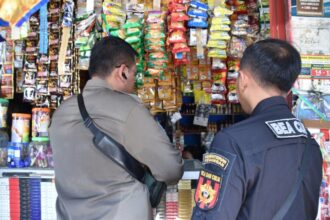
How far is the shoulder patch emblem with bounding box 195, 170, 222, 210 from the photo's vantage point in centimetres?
140

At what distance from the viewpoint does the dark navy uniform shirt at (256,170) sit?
138 cm

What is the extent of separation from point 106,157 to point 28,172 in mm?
1435

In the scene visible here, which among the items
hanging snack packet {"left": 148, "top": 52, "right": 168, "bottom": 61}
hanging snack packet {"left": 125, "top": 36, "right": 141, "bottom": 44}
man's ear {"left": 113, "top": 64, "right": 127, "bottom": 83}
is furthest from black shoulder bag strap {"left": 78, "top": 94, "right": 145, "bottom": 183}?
hanging snack packet {"left": 148, "top": 52, "right": 168, "bottom": 61}

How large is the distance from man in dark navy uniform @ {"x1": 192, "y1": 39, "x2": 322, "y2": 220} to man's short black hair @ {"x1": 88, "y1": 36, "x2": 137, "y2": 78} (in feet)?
2.25

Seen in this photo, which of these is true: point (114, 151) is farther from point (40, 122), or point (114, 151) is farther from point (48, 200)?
point (40, 122)

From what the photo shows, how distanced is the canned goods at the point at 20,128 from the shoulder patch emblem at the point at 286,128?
7.94ft

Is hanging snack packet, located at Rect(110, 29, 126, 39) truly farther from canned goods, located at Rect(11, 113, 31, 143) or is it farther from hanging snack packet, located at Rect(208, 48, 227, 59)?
canned goods, located at Rect(11, 113, 31, 143)

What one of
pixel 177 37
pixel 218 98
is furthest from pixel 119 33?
pixel 218 98

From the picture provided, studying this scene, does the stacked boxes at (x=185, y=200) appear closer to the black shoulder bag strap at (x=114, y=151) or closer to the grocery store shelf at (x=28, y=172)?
the black shoulder bag strap at (x=114, y=151)

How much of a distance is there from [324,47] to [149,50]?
1546mm

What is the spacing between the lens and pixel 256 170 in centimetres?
139

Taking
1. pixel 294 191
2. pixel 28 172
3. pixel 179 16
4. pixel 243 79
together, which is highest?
pixel 179 16

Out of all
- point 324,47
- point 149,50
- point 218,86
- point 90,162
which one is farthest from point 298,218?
point 218,86

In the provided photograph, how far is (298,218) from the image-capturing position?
1455 mm
